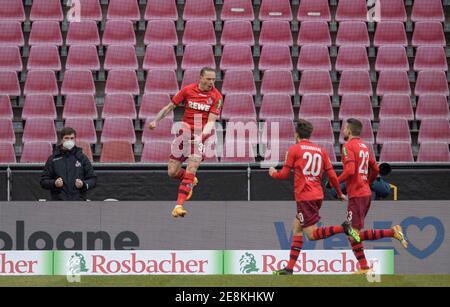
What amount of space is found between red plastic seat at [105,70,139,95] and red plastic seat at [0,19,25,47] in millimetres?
2074

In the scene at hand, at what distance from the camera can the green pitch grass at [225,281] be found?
1119cm

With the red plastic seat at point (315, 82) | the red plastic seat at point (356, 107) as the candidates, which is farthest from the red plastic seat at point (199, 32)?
the red plastic seat at point (356, 107)

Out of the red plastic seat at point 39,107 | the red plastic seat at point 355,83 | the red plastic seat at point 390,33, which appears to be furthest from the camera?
the red plastic seat at point 390,33

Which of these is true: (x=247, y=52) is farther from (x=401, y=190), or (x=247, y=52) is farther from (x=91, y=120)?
(x=401, y=190)

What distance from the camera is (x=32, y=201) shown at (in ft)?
45.6

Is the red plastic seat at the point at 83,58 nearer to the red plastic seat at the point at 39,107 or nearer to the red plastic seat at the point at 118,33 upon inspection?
the red plastic seat at the point at 118,33

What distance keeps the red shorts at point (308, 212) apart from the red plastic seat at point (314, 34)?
8.32m

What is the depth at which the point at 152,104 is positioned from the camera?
18031mm

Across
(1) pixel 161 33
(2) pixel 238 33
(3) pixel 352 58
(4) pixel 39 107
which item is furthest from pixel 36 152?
(3) pixel 352 58

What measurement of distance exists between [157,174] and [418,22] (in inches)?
301

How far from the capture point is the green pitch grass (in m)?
11.2

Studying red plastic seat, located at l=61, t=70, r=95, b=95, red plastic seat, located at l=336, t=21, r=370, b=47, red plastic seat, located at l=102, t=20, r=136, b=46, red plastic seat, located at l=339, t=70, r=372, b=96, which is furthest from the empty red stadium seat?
red plastic seat, located at l=61, t=70, r=95, b=95

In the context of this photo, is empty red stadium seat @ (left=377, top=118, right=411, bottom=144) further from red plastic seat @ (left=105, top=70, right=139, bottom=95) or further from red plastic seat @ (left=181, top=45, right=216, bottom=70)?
red plastic seat @ (left=105, top=70, right=139, bottom=95)
